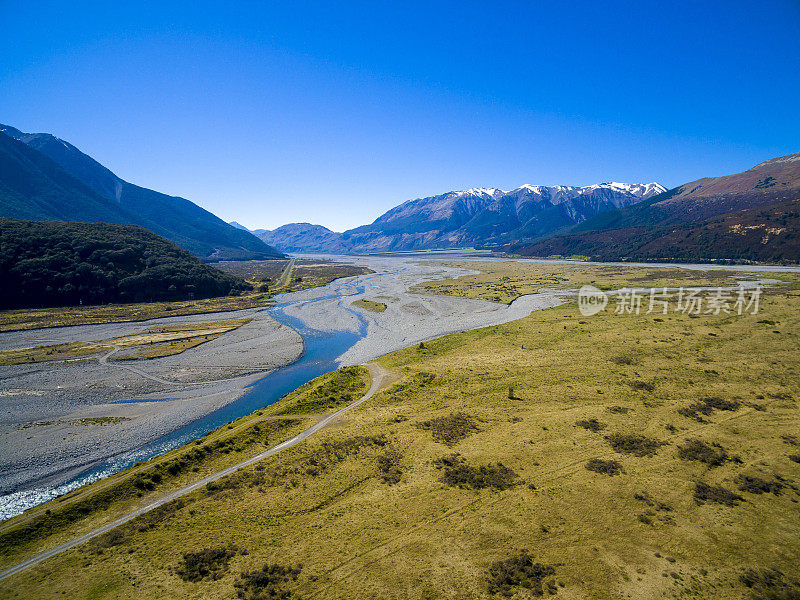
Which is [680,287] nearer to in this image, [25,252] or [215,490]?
[215,490]

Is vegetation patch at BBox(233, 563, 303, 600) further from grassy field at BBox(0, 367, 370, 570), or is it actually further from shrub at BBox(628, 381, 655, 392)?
shrub at BBox(628, 381, 655, 392)

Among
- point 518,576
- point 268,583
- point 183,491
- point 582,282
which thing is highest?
point 582,282

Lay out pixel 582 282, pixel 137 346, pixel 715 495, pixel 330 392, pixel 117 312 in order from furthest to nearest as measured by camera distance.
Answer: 1. pixel 582 282
2. pixel 117 312
3. pixel 137 346
4. pixel 330 392
5. pixel 715 495

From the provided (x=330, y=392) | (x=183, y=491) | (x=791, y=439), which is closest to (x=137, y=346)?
(x=330, y=392)

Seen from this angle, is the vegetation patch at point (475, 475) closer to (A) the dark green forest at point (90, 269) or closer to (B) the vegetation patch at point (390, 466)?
(B) the vegetation patch at point (390, 466)

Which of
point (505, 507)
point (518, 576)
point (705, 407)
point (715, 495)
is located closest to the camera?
point (518, 576)

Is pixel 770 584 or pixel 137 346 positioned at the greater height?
pixel 770 584

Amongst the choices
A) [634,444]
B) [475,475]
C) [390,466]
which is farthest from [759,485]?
[390,466]

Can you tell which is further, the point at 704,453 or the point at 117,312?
the point at 117,312

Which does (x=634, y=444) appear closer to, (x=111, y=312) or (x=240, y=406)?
(x=240, y=406)
